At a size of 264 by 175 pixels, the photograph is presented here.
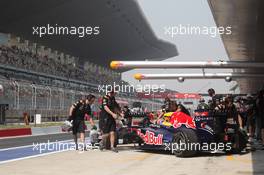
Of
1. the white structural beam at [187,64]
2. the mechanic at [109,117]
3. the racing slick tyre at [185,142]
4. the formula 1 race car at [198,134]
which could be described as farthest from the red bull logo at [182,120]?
the white structural beam at [187,64]

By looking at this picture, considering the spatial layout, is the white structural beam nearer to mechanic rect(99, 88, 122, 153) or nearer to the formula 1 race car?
mechanic rect(99, 88, 122, 153)

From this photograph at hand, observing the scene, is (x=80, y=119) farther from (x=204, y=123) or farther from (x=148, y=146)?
(x=204, y=123)

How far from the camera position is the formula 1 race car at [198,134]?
37.0ft

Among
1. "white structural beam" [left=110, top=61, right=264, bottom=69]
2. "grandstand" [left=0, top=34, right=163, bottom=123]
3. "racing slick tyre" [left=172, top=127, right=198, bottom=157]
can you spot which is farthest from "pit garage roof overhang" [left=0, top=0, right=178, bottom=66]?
"racing slick tyre" [left=172, top=127, right=198, bottom=157]

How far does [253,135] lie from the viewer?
681 inches

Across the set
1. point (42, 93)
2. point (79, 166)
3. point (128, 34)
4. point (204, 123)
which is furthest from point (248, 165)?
point (128, 34)

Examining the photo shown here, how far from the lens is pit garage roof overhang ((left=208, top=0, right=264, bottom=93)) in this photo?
44.0 ft

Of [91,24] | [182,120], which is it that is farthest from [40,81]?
[182,120]

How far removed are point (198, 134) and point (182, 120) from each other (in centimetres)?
55

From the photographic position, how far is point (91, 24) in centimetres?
6175

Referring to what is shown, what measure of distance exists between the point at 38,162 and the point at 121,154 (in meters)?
2.30

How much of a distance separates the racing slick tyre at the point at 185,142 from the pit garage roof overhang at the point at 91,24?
3811cm

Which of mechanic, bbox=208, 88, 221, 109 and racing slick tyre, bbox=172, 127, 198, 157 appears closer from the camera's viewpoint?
Answer: racing slick tyre, bbox=172, 127, 198, 157
